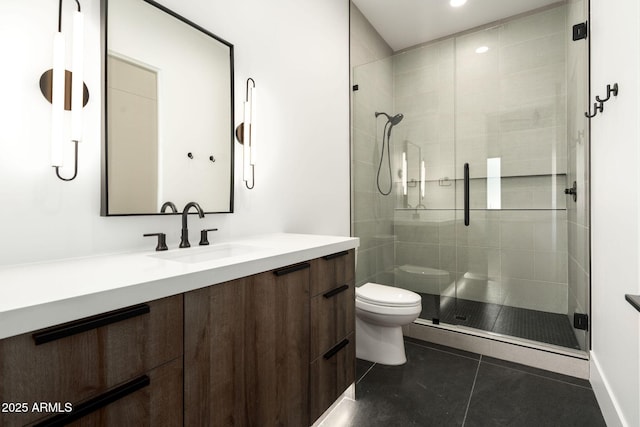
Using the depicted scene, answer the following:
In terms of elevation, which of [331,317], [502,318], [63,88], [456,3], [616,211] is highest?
[456,3]

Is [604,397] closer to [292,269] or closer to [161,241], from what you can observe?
[292,269]

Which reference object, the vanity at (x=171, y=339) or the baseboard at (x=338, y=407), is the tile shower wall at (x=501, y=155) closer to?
the baseboard at (x=338, y=407)

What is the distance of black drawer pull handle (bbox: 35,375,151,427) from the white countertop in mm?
189

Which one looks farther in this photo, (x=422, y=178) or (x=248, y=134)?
(x=422, y=178)

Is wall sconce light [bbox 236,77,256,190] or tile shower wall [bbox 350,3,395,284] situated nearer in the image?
wall sconce light [bbox 236,77,256,190]

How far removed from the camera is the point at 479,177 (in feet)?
8.50

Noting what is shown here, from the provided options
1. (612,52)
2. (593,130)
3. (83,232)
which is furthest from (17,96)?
(593,130)

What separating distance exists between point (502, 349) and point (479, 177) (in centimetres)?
130

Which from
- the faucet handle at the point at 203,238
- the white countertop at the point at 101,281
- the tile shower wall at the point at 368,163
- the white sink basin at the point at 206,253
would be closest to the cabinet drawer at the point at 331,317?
the white countertop at the point at 101,281

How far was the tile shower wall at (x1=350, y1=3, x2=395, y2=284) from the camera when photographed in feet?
9.16

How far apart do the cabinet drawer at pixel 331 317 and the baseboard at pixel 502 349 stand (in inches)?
42.5

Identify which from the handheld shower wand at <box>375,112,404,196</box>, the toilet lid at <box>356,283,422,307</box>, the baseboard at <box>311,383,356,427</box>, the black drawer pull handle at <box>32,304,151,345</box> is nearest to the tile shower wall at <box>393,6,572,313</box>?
the handheld shower wand at <box>375,112,404,196</box>

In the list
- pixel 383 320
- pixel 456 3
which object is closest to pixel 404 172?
pixel 383 320

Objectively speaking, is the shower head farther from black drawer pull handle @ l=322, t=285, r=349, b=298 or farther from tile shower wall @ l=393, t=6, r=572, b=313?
black drawer pull handle @ l=322, t=285, r=349, b=298
